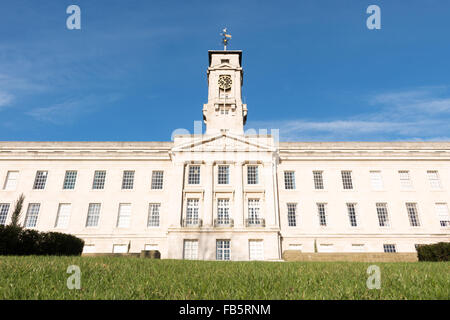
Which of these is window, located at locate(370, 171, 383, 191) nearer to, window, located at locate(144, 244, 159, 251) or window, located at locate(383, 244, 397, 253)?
window, located at locate(383, 244, 397, 253)

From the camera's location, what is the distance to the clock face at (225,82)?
42562 millimetres

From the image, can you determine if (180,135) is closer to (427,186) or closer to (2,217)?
(2,217)

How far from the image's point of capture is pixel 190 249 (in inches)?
1142

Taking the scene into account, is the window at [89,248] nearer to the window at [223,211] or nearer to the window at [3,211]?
the window at [3,211]

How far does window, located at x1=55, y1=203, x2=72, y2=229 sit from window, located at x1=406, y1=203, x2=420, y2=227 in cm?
4014

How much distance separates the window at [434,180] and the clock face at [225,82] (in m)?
29.2

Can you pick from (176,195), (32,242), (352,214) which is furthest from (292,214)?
(32,242)

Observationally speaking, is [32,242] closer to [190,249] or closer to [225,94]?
[190,249]

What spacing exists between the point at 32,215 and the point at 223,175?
22951mm

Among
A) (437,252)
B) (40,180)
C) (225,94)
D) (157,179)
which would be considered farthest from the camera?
(225,94)

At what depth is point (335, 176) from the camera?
115ft

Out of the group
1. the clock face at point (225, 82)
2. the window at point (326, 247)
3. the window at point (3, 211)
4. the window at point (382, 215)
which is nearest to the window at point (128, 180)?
the window at point (3, 211)

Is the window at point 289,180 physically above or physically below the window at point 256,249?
above
